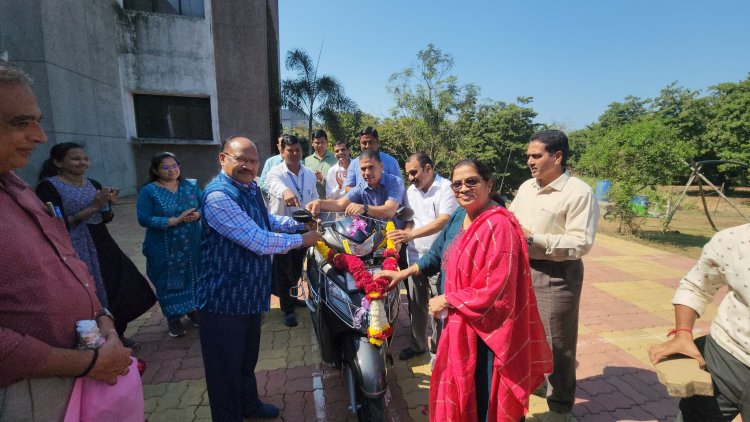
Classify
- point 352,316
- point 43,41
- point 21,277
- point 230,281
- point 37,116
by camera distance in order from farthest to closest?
point 43,41 → point 352,316 → point 230,281 → point 37,116 → point 21,277

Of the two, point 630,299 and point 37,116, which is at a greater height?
point 37,116

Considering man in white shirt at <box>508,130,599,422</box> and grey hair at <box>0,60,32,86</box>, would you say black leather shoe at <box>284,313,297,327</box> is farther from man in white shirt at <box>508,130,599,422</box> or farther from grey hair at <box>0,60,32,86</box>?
grey hair at <box>0,60,32,86</box>

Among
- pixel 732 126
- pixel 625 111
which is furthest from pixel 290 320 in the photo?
pixel 625 111

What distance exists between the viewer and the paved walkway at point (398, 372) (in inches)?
103

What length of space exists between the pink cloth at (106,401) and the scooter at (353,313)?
1.10m

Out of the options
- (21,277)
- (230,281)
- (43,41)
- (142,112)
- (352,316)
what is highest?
(43,41)

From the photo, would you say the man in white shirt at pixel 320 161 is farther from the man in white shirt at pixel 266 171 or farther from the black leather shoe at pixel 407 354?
the black leather shoe at pixel 407 354

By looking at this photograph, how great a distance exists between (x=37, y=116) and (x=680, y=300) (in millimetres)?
2720

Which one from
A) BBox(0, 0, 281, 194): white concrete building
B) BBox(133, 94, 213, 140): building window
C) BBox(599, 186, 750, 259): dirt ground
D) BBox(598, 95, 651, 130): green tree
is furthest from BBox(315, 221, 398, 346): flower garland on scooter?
BBox(598, 95, 651, 130): green tree

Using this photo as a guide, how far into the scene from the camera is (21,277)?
1060 millimetres

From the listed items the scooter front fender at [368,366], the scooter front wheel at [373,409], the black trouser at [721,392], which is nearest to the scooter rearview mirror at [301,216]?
the scooter front fender at [368,366]

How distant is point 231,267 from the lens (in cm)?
201

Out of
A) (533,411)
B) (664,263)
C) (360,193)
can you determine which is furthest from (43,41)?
(664,263)

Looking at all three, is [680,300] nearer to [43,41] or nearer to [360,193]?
[360,193]
